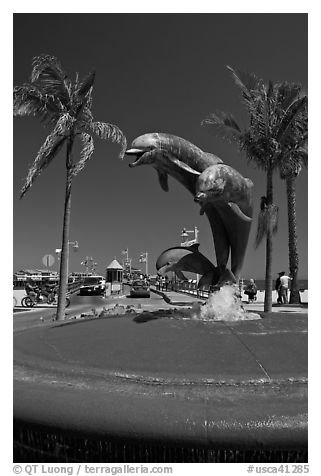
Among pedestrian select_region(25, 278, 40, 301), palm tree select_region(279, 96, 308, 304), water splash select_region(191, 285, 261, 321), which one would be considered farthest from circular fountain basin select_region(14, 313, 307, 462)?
pedestrian select_region(25, 278, 40, 301)

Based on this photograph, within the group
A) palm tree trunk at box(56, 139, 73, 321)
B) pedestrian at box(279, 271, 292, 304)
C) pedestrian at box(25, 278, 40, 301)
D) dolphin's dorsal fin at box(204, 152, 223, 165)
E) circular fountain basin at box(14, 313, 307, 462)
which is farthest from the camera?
pedestrian at box(25, 278, 40, 301)

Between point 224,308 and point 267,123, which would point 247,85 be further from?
point 224,308

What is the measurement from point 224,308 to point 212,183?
2329 mm

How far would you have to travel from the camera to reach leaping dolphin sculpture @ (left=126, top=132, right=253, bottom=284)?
7059 millimetres

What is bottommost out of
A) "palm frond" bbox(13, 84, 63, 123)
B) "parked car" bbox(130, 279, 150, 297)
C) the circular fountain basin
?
"parked car" bbox(130, 279, 150, 297)

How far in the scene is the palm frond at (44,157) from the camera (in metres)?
10.6

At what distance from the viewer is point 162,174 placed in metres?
7.89

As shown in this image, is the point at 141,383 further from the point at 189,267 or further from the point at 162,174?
the point at 162,174

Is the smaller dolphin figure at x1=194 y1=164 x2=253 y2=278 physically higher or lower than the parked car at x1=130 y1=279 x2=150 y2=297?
higher

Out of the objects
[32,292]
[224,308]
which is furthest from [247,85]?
[32,292]

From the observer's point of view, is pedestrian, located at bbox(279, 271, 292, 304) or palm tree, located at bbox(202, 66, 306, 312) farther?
pedestrian, located at bbox(279, 271, 292, 304)

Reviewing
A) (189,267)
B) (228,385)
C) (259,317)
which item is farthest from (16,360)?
(259,317)

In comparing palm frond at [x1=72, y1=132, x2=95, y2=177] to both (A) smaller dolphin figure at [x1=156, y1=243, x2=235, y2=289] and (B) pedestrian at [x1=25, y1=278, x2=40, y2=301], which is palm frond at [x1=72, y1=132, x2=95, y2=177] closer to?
(A) smaller dolphin figure at [x1=156, y1=243, x2=235, y2=289]

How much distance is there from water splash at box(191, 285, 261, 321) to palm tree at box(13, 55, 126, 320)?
536 cm
